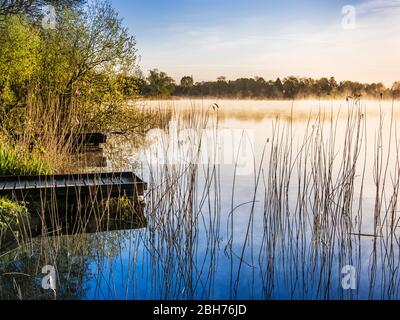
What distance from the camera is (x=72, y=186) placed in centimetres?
373

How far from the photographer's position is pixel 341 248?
2.77 m

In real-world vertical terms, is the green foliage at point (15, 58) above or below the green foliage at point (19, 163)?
above

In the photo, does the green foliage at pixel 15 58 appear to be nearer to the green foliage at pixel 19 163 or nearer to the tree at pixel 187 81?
the green foliage at pixel 19 163

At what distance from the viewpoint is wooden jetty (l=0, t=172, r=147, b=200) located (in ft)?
12.0

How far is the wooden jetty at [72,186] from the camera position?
3.64 metres

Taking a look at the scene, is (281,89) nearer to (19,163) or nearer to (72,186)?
(72,186)

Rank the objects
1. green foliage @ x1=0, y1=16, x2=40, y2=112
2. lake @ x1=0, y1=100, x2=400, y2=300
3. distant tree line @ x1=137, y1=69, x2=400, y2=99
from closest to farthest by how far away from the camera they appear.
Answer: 1. lake @ x1=0, y1=100, x2=400, y2=300
2. distant tree line @ x1=137, y1=69, x2=400, y2=99
3. green foliage @ x1=0, y1=16, x2=40, y2=112

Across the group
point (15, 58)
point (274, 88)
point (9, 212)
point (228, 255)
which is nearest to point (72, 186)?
point (9, 212)

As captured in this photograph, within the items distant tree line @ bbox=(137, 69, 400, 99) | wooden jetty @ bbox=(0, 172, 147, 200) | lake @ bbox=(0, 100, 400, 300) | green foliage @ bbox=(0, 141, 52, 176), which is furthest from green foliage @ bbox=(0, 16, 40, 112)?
lake @ bbox=(0, 100, 400, 300)

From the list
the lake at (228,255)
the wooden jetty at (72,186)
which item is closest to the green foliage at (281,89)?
the lake at (228,255)

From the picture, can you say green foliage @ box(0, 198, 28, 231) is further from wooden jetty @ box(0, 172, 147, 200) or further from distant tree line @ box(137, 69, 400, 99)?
distant tree line @ box(137, 69, 400, 99)
